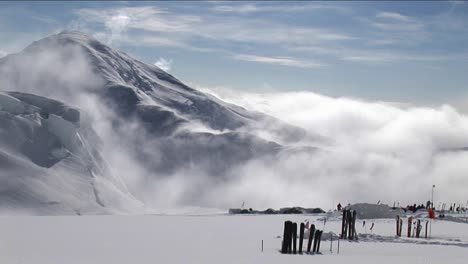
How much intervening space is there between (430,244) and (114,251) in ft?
88.3

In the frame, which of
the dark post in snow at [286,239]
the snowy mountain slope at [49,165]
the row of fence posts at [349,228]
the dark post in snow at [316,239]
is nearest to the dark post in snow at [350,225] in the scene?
the row of fence posts at [349,228]

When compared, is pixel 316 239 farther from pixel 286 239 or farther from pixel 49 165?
pixel 49 165

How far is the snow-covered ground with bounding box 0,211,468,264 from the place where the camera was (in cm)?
3975

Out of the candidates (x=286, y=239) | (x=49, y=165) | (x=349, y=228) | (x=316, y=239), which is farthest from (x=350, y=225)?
(x=49, y=165)

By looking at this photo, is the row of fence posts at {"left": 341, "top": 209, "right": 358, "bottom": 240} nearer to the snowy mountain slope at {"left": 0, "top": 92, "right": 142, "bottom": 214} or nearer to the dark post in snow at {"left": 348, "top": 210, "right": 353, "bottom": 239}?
the dark post in snow at {"left": 348, "top": 210, "right": 353, "bottom": 239}

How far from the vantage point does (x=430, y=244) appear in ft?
179

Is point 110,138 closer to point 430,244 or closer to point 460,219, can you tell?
point 460,219

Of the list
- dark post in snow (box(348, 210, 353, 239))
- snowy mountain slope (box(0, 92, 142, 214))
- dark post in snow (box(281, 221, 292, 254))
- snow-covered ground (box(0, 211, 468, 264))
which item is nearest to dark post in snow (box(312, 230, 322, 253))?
snow-covered ground (box(0, 211, 468, 264))

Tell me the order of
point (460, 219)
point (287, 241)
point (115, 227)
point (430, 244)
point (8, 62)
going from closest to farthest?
1. point (287, 241)
2. point (430, 244)
3. point (115, 227)
4. point (460, 219)
5. point (8, 62)

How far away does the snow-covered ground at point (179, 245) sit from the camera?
39750mm

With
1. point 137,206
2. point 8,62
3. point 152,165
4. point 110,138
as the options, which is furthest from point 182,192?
point 137,206

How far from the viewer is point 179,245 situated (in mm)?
47156

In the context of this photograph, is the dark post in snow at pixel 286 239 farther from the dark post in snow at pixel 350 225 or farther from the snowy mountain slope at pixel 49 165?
the snowy mountain slope at pixel 49 165

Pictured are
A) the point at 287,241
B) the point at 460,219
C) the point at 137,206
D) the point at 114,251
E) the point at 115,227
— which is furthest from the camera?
the point at 137,206
